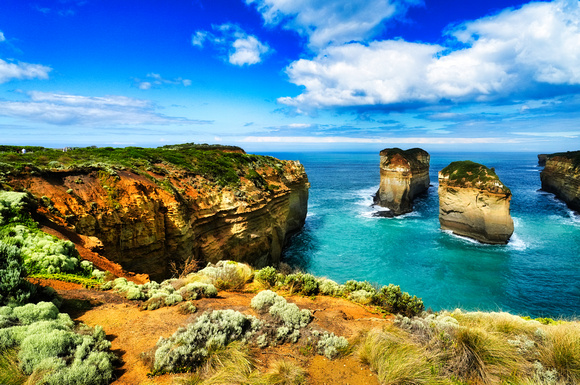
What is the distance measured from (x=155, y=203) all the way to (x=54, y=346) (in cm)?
1012

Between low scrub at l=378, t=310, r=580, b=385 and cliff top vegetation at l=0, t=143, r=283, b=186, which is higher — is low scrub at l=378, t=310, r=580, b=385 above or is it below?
below

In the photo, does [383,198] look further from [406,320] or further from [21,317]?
[21,317]

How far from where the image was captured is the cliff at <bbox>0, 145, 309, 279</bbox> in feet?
34.9

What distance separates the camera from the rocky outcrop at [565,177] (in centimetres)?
3686

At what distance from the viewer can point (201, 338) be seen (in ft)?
15.6

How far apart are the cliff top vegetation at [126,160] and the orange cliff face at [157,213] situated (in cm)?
51

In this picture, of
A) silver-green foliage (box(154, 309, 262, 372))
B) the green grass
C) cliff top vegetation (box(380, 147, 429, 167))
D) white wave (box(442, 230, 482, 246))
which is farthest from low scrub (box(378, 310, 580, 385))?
cliff top vegetation (box(380, 147, 429, 167))

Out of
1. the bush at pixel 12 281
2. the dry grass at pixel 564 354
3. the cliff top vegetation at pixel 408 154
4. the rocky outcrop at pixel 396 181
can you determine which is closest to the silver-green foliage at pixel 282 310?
the dry grass at pixel 564 354

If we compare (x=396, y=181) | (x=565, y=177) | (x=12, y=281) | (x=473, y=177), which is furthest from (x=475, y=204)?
(x=12, y=281)

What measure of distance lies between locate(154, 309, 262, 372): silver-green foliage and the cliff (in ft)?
23.0

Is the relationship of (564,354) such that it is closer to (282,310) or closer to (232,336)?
(282,310)

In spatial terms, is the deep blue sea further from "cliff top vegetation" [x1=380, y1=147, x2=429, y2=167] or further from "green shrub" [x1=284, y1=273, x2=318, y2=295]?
"green shrub" [x1=284, y1=273, x2=318, y2=295]

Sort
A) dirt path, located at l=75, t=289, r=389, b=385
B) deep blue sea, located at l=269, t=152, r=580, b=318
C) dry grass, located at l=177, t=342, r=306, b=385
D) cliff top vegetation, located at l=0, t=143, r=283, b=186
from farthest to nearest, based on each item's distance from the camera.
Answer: deep blue sea, located at l=269, t=152, r=580, b=318, cliff top vegetation, located at l=0, t=143, r=283, b=186, dirt path, located at l=75, t=289, r=389, b=385, dry grass, located at l=177, t=342, r=306, b=385

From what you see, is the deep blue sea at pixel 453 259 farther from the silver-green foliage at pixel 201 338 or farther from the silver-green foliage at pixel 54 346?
the silver-green foliage at pixel 54 346
